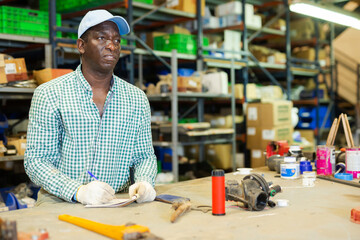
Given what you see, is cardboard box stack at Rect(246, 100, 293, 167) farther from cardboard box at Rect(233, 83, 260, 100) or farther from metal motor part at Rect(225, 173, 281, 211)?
metal motor part at Rect(225, 173, 281, 211)

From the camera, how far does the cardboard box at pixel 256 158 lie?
6.26m

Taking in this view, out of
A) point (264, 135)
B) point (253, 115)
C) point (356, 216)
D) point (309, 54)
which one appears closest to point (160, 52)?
point (253, 115)

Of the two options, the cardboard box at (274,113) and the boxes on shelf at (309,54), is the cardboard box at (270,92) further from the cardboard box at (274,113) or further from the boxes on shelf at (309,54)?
the boxes on shelf at (309,54)

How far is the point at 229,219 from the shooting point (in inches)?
67.4

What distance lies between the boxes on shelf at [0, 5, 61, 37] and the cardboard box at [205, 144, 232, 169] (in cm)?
308

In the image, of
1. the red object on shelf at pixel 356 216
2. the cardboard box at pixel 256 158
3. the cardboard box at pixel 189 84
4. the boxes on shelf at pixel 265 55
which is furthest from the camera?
the boxes on shelf at pixel 265 55

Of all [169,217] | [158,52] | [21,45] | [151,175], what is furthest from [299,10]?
[21,45]

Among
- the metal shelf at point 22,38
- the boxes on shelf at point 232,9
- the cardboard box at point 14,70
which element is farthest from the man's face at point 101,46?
the boxes on shelf at point 232,9

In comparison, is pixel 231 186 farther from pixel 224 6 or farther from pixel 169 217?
pixel 224 6

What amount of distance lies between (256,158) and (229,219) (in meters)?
4.74

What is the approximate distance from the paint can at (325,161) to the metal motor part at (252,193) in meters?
0.92

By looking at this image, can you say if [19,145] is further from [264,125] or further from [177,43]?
[264,125]

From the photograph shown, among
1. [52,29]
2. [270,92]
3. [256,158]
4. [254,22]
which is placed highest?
[254,22]

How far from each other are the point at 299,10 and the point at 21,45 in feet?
10.5
